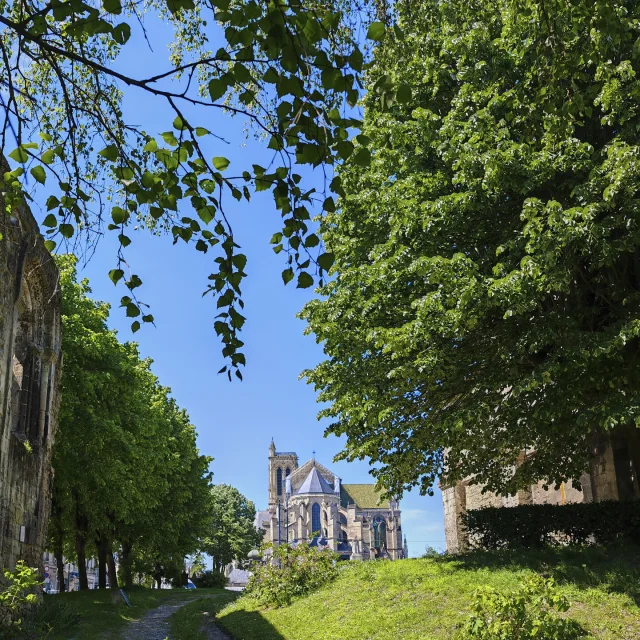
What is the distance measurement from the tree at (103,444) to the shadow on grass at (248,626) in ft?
24.4

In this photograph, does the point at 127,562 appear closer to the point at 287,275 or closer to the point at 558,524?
the point at 558,524

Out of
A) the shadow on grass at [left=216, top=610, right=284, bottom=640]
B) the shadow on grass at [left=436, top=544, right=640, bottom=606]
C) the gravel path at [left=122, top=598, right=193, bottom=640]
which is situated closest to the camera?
the shadow on grass at [left=436, top=544, right=640, bottom=606]

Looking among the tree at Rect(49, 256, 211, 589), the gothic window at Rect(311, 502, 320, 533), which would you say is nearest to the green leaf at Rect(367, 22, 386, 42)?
the tree at Rect(49, 256, 211, 589)

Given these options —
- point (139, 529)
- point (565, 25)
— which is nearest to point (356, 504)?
point (139, 529)

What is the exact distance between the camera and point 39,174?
433 centimetres

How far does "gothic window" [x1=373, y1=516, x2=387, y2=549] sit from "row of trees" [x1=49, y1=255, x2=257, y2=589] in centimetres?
6391

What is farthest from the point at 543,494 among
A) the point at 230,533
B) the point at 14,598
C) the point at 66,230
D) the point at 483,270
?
the point at 230,533

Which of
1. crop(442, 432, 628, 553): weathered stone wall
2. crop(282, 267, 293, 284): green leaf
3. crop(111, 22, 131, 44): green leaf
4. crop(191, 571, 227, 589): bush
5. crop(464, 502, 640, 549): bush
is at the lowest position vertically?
crop(191, 571, 227, 589): bush

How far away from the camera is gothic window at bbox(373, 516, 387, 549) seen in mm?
94056

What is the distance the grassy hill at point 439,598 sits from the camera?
9836 millimetres

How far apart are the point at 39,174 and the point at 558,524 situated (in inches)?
504

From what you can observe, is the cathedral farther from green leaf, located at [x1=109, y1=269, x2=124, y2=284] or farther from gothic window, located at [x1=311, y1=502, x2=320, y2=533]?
green leaf, located at [x1=109, y1=269, x2=124, y2=284]

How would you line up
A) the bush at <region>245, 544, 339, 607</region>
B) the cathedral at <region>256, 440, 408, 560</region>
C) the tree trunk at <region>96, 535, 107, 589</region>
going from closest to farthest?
the bush at <region>245, 544, 339, 607</region> < the tree trunk at <region>96, 535, 107, 589</region> < the cathedral at <region>256, 440, 408, 560</region>

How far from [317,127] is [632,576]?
9.59m
